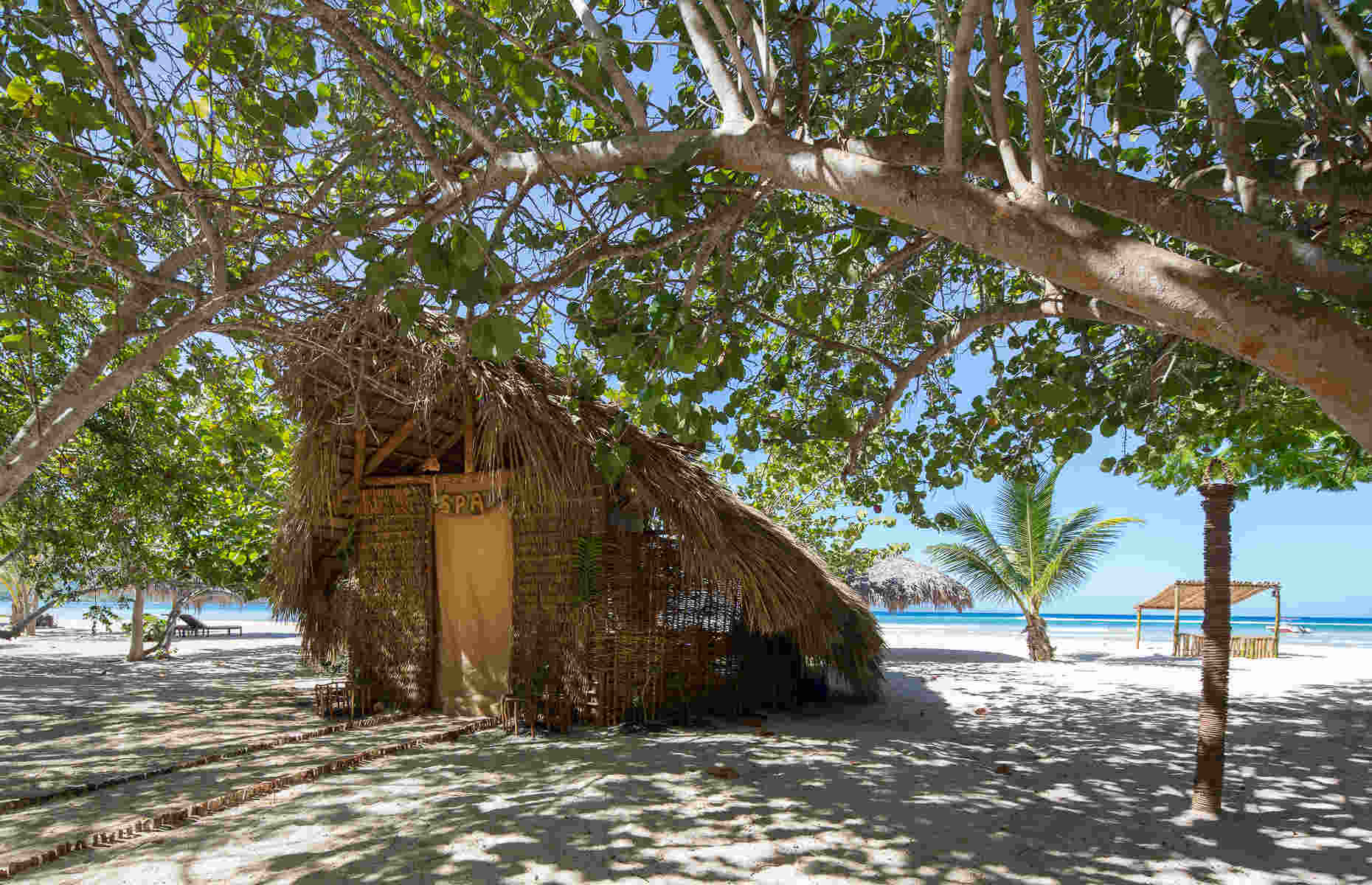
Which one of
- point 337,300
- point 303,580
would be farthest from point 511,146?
point 303,580

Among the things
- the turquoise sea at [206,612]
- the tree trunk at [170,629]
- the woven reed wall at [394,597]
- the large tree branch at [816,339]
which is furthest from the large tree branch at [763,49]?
the turquoise sea at [206,612]

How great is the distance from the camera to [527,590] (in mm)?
6516

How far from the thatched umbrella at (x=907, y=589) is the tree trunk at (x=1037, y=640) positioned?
35.3ft

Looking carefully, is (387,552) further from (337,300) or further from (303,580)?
(337,300)

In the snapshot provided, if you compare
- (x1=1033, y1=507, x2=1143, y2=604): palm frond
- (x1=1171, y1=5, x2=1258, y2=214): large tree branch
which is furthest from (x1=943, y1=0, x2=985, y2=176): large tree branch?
(x1=1033, y1=507, x2=1143, y2=604): palm frond

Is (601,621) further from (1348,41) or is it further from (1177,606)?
(1177,606)

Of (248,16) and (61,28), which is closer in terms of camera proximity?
(61,28)

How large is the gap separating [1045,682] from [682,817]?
24.5 ft

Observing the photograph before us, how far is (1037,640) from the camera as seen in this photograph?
1344 centimetres

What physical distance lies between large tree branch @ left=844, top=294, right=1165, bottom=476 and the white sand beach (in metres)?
2.11

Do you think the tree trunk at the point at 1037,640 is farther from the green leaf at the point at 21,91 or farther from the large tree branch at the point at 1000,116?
A: the green leaf at the point at 21,91

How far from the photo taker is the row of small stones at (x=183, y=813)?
3182mm

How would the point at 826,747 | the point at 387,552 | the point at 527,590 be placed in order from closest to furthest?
the point at 826,747 → the point at 527,590 → the point at 387,552

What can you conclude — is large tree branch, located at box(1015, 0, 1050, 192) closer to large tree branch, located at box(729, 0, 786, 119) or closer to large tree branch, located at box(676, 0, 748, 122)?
large tree branch, located at box(729, 0, 786, 119)
